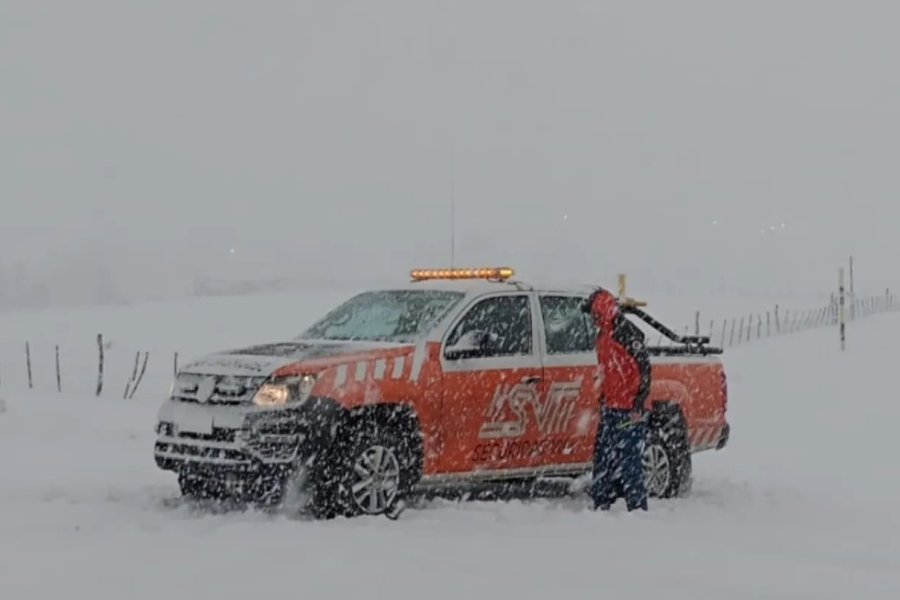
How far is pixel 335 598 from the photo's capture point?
6.01 meters

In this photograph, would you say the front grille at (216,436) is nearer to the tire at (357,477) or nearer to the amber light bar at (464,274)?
the tire at (357,477)

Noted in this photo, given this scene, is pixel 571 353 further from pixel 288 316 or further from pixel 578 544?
pixel 288 316

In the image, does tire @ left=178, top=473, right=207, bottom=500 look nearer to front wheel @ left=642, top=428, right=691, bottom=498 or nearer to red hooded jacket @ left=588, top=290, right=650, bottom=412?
red hooded jacket @ left=588, top=290, right=650, bottom=412

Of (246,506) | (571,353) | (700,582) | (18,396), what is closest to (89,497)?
(246,506)

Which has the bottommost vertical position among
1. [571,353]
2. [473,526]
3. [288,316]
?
[288,316]

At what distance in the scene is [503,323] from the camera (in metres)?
9.80

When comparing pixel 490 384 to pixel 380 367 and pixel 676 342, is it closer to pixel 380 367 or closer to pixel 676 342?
pixel 380 367

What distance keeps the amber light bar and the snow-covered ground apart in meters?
1.81

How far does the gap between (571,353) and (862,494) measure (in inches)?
148

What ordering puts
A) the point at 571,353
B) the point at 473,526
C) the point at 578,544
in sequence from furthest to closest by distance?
1. the point at 571,353
2. the point at 473,526
3. the point at 578,544

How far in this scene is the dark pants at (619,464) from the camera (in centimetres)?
961

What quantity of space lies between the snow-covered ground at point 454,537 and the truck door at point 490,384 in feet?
1.29

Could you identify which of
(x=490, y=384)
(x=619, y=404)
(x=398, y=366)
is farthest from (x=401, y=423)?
(x=619, y=404)

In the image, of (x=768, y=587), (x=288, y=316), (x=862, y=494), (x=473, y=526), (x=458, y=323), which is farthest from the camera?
(x=288, y=316)
